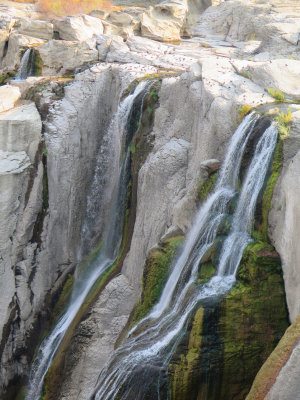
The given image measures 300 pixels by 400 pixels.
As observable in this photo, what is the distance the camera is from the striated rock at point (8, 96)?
1491 centimetres

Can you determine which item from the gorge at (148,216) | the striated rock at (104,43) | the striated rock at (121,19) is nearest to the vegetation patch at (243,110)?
the gorge at (148,216)

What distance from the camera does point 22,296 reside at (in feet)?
45.2

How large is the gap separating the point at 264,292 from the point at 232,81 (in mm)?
5714

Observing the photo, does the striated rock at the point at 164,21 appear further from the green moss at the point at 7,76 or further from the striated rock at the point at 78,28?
the green moss at the point at 7,76

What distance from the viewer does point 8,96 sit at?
602 inches

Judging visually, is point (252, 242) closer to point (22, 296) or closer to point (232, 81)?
point (232, 81)

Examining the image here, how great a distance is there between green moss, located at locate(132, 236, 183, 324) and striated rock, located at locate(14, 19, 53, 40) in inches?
480

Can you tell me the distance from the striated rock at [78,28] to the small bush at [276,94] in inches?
362

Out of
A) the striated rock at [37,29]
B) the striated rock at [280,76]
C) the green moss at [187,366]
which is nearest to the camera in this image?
the green moss at [187,366]

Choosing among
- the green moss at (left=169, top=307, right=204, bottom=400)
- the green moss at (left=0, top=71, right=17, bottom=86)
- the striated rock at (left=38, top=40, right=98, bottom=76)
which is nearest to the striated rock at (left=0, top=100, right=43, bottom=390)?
the striated rock at (left=38, top=40, right=98, bottom=76)

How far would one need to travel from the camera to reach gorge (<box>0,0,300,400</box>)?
7.59m

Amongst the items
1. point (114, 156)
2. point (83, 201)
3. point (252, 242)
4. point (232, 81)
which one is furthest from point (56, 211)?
point (252, 242)

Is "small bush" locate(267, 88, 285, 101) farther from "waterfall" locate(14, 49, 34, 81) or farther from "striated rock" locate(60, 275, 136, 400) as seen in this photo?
"waterfall" locate(14, 49, 34, 81)

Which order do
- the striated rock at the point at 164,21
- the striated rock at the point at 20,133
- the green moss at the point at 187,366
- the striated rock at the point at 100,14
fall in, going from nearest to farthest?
the green moss at the point at 187,366
the striated rock at the point at 20,133
the striated rock at the point at 164,21
the striated rock at the point at 100,14
